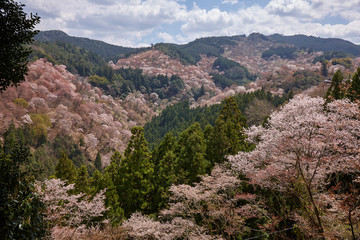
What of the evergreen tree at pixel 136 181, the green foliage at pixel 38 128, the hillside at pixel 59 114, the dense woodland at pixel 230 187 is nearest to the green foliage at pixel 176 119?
the hillside at pixel 59 114

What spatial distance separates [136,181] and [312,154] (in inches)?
493

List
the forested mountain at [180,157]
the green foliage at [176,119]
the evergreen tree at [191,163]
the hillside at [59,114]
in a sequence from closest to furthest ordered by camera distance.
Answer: the forested mountain at [180,157], the evergreen tree at [191,163], the hillside at [59,114], the green foliage at [176,119]

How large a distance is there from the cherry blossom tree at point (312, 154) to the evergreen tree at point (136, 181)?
7.86 m

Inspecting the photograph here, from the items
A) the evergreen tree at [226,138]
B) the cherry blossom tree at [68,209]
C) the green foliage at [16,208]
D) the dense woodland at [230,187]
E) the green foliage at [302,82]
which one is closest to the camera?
the green foliage at [16,208]

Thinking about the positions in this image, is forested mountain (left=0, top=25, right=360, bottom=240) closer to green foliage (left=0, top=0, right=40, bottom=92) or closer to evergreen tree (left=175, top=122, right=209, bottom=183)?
evergreen tree (left=175, top=122, right=209, bottom=183)

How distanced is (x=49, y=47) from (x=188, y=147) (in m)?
94.5

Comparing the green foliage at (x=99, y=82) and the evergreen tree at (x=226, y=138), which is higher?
the green foliage at (x=99, y=82)

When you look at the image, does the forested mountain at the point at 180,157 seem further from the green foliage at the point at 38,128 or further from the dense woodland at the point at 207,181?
the green foliage at the point at 38,128

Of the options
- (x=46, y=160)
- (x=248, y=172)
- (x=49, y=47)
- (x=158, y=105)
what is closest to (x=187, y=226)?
(x=248, y=172)

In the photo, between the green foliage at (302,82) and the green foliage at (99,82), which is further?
the green foliage at (99,82)

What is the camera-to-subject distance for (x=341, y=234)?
28.0ft

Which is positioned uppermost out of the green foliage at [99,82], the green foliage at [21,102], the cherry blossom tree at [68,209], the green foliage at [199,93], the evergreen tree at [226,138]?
the green foliage at [99,82]

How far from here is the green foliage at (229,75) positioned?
424 ft

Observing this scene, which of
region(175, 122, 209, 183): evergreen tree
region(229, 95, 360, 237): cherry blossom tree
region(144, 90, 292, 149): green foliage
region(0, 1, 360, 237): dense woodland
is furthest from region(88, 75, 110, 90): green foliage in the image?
region(229, 95, 360, 237): cherry blossom tree
